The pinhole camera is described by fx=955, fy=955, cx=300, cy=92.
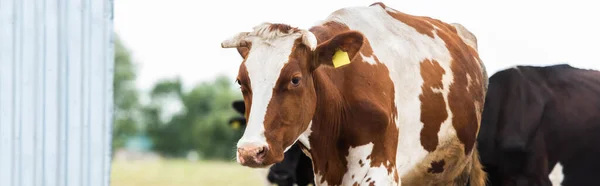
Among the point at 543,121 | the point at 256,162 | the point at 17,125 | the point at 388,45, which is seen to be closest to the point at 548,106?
the point at 543,121

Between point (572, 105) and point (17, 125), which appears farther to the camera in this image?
point (572, 105)

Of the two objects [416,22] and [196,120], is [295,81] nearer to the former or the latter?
[416,22]

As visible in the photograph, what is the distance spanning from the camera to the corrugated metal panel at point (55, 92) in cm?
494

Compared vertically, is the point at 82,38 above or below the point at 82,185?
above

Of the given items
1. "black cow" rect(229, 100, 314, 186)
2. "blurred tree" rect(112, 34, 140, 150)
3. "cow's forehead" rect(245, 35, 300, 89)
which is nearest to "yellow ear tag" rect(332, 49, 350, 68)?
"cow's forehead" rect(245, 35, 300, 89)

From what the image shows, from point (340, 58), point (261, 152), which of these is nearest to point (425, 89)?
point (340, 58)

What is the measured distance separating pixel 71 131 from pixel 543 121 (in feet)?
13.2

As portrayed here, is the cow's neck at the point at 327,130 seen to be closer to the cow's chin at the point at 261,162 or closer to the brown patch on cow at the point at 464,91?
the cow's chin at the point at 261,162

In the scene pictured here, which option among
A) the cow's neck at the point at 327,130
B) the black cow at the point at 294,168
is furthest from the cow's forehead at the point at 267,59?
the black cow at the point at 294,168

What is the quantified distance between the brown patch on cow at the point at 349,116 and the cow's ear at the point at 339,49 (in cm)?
13

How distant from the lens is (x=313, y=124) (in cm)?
511

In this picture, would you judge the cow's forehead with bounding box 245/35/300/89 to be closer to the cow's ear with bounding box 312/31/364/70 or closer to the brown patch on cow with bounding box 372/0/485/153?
the cow's ear with bounding box 312/31/364/70

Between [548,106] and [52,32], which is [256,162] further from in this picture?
[548,106]

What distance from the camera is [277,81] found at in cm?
464
